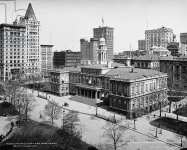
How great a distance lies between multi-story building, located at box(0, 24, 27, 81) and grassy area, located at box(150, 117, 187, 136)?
113 metres

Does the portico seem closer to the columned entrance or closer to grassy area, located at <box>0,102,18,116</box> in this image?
the columned entrance

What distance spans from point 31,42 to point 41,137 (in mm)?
124466

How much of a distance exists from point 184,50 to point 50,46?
4380 inches

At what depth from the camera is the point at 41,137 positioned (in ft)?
176

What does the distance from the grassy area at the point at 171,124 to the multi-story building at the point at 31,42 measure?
381 ft

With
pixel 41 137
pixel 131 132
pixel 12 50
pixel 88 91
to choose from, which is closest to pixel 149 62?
pixel 88 91

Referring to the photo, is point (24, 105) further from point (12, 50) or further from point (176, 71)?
point (12, 50)

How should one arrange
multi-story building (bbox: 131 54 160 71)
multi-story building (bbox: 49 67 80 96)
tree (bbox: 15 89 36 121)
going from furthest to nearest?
multi-story building (bbox: 131 54 160 71) < multi-story building (bbox: 49 67 80 96) < tree (bbox: 15 89 36 121)

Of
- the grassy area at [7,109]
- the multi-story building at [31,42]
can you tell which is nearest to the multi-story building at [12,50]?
the multi-story building at [31,42]

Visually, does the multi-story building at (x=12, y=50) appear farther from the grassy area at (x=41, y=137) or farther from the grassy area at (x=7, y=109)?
the grassy area at (x=41, y=137)

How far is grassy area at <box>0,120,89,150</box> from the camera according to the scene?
155 feet

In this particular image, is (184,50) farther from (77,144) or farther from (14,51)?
(77,144)

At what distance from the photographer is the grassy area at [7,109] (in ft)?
248

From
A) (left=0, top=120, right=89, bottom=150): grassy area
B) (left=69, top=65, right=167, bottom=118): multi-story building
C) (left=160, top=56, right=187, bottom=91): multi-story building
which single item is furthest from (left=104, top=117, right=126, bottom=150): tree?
(left=160, top=56, right=187, bottom=91): multi-story building
